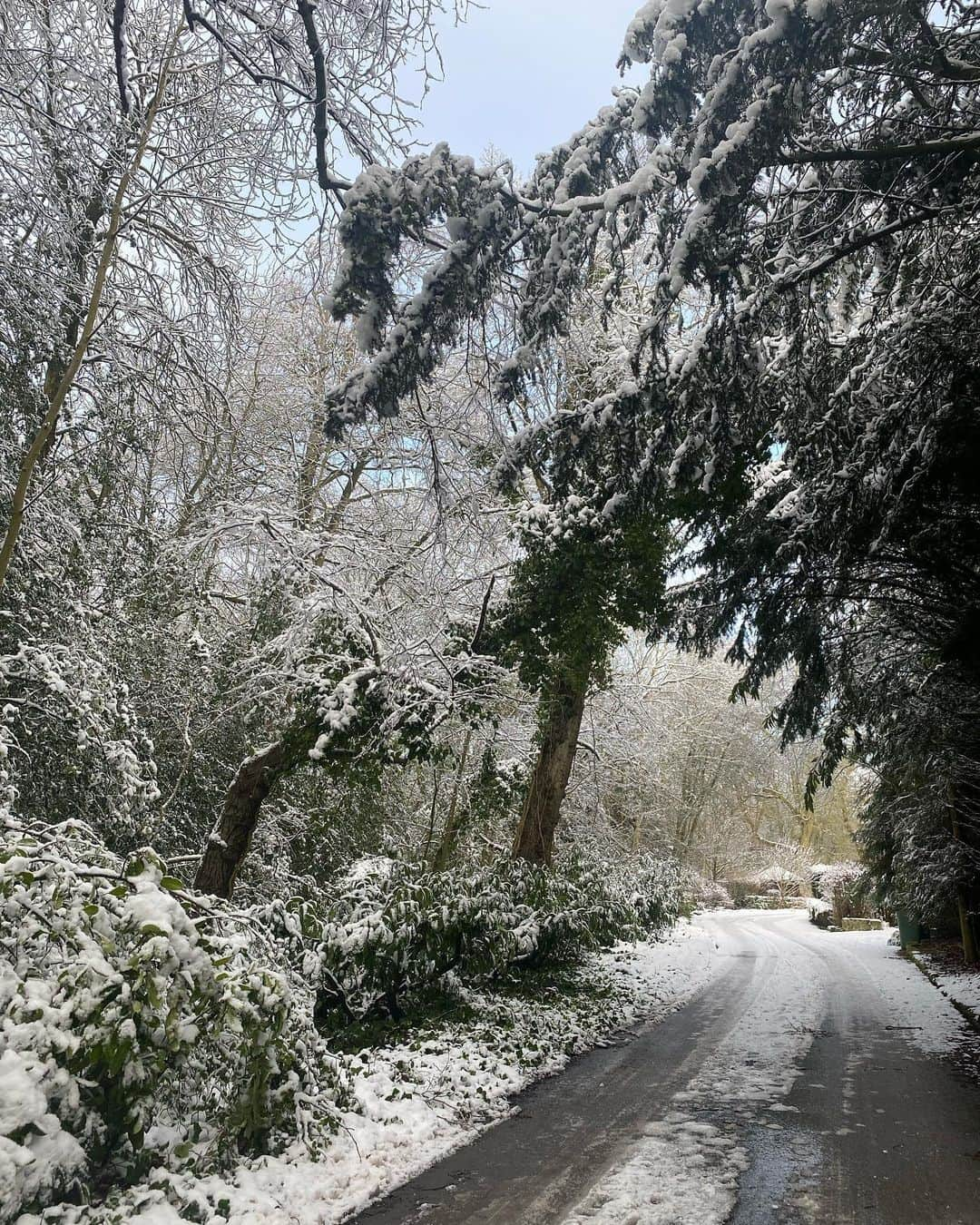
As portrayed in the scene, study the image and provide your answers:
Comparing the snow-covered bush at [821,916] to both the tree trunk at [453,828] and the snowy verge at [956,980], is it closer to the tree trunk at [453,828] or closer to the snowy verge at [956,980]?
the snowy verge at [956,980]

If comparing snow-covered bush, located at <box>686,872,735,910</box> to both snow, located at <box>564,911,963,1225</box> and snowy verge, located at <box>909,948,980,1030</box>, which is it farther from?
snow, located at <box>564,911,963,1225</box>

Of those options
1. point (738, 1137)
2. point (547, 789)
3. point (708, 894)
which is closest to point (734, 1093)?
point (738, 1137)

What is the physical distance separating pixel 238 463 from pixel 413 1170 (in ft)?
29.5

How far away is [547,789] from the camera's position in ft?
38.7

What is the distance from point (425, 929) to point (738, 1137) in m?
3.24

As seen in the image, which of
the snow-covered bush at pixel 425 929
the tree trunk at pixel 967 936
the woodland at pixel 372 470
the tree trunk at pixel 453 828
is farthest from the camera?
the tree trunk at pixel 967 936

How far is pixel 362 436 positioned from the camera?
11.5 metres

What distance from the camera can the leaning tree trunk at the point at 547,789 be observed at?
464 inches

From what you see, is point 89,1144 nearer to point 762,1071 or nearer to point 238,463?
point 762,1071

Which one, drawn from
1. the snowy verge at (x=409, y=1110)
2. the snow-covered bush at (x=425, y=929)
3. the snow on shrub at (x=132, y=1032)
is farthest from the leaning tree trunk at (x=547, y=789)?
the snow on shrub at (x=132, y=1032)

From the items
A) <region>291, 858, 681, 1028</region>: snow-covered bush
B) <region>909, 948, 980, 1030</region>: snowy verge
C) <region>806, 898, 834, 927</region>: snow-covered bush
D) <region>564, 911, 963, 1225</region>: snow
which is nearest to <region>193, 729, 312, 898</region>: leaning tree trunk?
<region>291, 858, 681, 1028</region>: snow-covered bush

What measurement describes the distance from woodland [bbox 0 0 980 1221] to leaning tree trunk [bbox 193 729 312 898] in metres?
0.05

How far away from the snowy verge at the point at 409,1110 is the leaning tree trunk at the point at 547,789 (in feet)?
6.47

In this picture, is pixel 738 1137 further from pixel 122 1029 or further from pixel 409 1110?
pixel 122 1029
